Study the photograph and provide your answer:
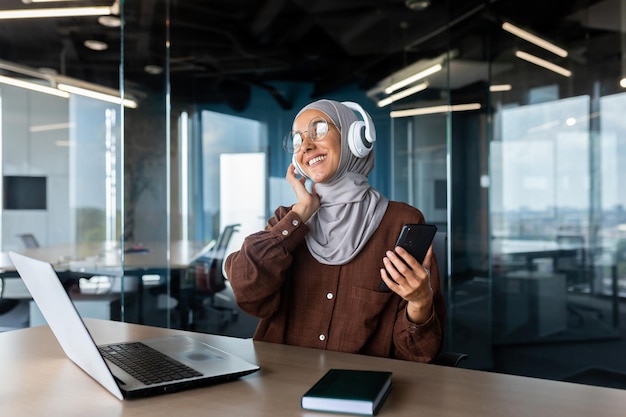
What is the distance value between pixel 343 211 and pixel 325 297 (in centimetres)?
26

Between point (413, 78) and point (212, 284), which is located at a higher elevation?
point (413, 78)

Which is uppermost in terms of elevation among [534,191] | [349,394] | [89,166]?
[89,166]

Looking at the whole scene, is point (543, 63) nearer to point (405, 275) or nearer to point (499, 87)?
point (499, 87)

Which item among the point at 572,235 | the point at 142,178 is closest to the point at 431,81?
the point at 572,235

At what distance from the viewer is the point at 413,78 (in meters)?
4.05

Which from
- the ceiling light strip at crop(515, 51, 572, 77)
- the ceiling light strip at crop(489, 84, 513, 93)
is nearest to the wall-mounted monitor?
the ceiling light strip at crop(489, 84, 513, 93)

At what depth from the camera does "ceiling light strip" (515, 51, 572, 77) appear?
3.66 meters

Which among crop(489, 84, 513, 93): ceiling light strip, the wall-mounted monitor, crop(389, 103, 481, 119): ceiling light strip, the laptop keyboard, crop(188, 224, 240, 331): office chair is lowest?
crop(188, 224, 240, 331): office chair

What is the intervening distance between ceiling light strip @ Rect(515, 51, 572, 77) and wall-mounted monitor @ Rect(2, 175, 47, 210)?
3707 mm

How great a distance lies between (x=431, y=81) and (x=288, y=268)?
2.84 metres

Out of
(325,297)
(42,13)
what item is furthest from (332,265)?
(42,13)

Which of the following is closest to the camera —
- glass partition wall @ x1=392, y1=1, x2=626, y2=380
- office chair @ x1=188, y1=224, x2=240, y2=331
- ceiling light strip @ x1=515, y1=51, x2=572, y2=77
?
glass partition wall @ x1=392, y1=1, x2=626, y2=380

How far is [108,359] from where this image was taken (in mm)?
1159

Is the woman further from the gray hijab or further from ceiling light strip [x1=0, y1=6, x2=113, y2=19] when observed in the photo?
ceiling light strip [x1=0, y1=6, x2=113, y2=19]
